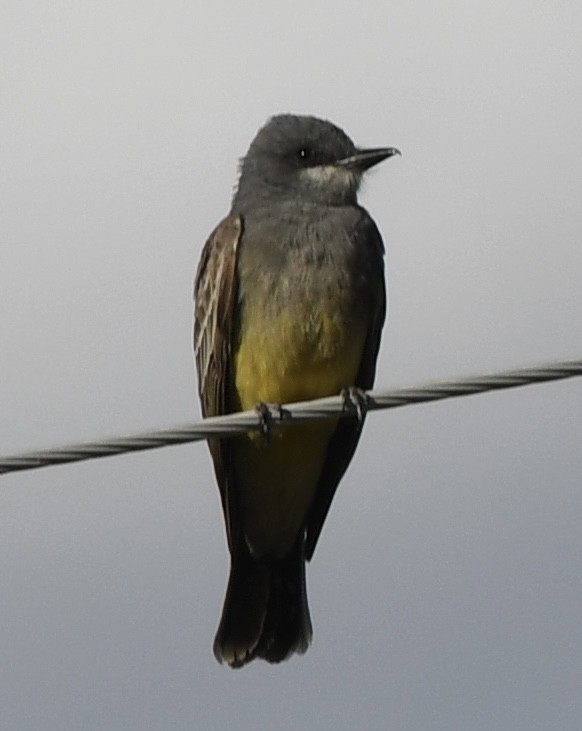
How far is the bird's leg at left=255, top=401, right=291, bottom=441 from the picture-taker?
301 inches

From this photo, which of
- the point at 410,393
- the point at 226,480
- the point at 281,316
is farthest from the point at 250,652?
the point at 410,393

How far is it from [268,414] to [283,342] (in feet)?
2.16

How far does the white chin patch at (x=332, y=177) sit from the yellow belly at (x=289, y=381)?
3.45 ft

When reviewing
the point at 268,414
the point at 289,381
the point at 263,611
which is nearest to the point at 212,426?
the point at 268,414

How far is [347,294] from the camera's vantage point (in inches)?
339

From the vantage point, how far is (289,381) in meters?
8.35

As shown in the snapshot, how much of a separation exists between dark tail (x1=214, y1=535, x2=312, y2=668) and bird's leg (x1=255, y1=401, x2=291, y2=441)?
1642 millimetres

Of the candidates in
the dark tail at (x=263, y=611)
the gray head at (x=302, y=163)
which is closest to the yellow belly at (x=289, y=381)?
the dark tail at (x=263, y=611)

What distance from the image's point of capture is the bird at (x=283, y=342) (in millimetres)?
8461

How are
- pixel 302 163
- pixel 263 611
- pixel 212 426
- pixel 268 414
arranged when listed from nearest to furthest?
1. pixel 212 426
2. pixel 268 414
3. pixel 263 611
4. pixel 302 163

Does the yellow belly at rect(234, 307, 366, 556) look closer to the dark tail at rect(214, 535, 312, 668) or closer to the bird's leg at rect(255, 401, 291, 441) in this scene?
the bird's leg at rect(255, 401, 291, 441)

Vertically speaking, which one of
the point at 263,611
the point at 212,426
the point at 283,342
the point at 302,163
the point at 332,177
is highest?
the point at 302,163

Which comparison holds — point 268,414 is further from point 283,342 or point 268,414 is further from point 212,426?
point 212,426

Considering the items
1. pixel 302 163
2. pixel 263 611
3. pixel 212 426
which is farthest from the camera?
pixel 302 163
